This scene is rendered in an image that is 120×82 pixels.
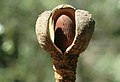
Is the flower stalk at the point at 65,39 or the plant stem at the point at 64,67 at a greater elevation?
the flower stalk at the point at 65,39

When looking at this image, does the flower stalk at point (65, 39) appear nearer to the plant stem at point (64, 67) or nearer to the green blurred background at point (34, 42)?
the plant stem at point (64, 67)

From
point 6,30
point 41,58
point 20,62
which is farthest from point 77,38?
point 41,58

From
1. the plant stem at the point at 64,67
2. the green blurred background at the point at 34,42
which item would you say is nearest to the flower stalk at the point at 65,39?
the plant stem at the point at 64,67

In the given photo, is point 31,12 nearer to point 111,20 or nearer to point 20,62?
point 20,62

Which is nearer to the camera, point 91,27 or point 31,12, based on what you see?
point 91,27

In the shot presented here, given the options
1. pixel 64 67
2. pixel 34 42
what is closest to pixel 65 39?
pixel 64 67
